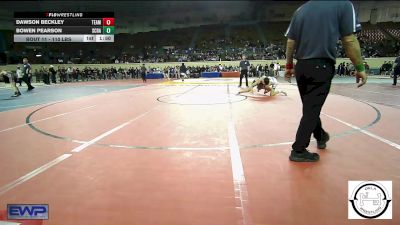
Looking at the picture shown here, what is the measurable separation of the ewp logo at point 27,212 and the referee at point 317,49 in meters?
2.55

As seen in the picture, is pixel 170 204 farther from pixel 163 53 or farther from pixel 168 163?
pixel 163 53

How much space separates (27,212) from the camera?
7.47ft

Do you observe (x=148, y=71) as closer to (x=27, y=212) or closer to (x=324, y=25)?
(x=324, y=25)

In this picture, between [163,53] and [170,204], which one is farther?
[163,53]

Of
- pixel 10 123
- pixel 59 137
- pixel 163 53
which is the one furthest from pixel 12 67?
pixel 59 137

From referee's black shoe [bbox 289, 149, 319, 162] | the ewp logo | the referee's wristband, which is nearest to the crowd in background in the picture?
Result: the referee's wristband

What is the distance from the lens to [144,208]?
2.32 meters

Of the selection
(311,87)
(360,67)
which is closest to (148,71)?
(311,87)

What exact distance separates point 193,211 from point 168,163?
118 centimetres
